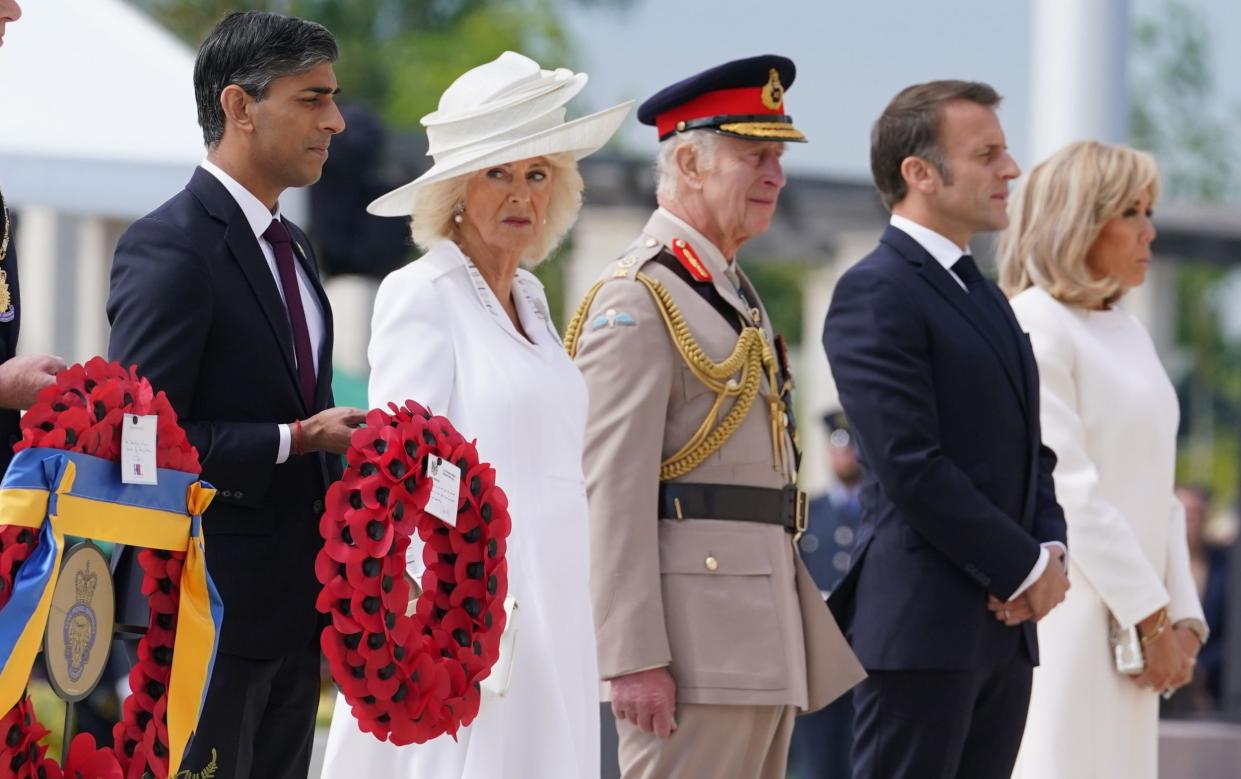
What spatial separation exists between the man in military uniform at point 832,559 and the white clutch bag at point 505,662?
5023 mm

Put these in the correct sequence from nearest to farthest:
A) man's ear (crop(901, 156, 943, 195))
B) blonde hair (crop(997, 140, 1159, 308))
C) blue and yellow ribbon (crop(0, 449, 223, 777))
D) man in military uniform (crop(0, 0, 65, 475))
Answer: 1. blue and yellow ribbon (crop(0, 449, 223, 777))
2. man in military uniform (crop(0, 0, 65, 475))
3. man's ear (crop(901, 156, 943, 195))
4. blonde hair (crop(997, 140, 1159, 308))

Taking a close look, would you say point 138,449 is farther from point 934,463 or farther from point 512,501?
point 934,463

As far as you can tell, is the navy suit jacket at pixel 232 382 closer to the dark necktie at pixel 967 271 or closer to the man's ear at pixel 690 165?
the man's ear at pixel 690 165

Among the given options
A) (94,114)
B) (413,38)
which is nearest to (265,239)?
(94,114)

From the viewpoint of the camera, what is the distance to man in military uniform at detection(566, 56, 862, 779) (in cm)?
449

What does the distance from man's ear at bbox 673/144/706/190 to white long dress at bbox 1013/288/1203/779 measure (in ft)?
3.74

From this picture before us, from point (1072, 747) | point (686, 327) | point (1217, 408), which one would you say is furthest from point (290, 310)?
point (1217, 408)

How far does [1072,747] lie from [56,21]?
473cm

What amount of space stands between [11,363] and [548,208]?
1.56 meters

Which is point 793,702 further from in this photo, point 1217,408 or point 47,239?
point 1217,408

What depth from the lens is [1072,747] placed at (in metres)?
5.37

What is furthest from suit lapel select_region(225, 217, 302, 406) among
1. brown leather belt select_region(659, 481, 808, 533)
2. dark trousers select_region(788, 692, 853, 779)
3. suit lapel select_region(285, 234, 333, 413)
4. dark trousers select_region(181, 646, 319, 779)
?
dark trousers select_region(788, 692, 853, 779)

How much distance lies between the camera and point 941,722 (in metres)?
4.76

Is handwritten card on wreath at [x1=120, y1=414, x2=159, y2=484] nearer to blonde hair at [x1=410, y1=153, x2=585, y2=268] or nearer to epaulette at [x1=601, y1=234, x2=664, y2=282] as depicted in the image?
blonde hair at [x1=410, y1=153, x2=585, y2=268]
